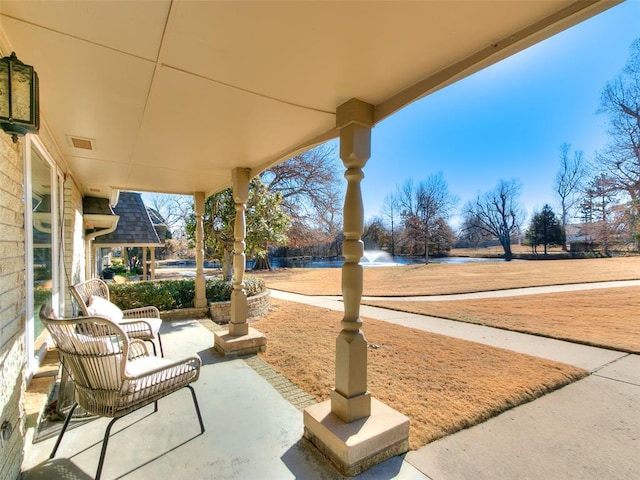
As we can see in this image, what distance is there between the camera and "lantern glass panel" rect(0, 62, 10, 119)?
4.32ft

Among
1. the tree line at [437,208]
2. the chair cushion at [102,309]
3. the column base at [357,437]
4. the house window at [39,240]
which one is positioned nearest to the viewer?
the column base at [357,437]

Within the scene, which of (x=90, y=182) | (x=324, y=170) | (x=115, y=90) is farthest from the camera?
(x=324, y=170)

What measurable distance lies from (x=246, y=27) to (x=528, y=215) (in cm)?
3789

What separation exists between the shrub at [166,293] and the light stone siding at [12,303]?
4.49 metres

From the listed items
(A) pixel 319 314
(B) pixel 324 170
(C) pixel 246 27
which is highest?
(B) pixel 324 170

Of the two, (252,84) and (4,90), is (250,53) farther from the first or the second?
(4,90)

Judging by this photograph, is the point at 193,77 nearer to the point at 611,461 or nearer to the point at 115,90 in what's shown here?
the point at 115,90

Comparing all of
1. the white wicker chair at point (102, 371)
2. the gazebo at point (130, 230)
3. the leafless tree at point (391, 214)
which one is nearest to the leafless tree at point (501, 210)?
the leafless tree at point (391, 214)

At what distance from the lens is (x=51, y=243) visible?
346cm

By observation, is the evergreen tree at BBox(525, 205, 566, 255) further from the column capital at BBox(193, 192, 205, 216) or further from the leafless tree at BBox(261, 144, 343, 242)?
the column capital at BBox(193, 192, 205, 216)

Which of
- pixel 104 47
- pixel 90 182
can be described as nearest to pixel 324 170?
pixel 90 182

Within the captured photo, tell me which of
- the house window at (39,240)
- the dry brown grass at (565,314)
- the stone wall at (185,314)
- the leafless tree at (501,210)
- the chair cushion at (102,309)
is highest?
the leafless tree at (501,210)

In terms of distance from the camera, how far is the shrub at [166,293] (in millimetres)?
6098

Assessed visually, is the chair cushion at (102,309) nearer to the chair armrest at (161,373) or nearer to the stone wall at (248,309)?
the chair armrest at (161,373)
